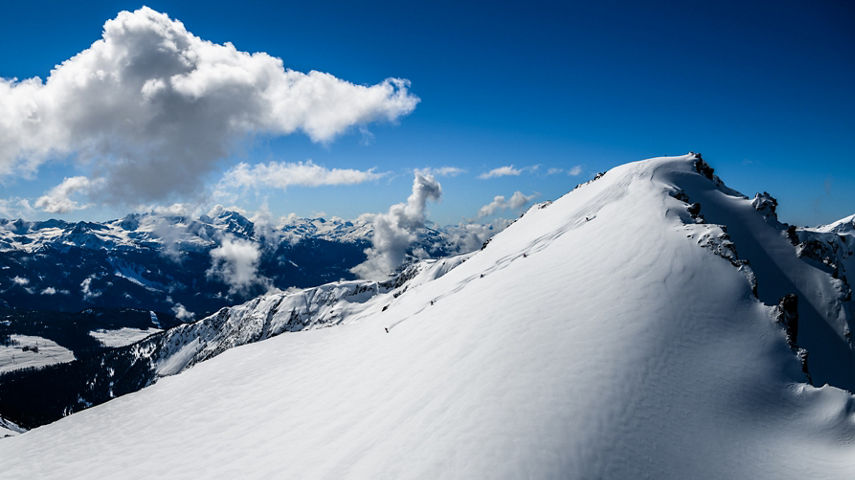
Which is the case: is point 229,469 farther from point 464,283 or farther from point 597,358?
point 464,283

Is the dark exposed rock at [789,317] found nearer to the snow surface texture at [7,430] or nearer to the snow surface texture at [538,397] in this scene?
the snow surface texture at [538,397]

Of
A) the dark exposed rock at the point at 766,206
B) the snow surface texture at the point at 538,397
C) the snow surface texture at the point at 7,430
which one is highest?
the dark exposed rock at the point at 766,206

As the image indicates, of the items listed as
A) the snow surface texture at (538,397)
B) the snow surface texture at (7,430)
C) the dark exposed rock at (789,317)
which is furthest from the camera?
the snow surface texture at (7,430)

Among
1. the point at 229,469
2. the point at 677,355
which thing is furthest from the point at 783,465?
the point at 229,469

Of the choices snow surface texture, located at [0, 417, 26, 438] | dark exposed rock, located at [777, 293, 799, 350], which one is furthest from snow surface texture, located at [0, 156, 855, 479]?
snow surface texture, located at [0, 417, 26, 438]

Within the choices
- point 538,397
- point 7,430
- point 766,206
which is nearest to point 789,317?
point 538,397

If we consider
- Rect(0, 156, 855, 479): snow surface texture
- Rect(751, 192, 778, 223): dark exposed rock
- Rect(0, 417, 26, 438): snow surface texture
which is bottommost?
Rect(0, 417, 26, 438): snow surface texture

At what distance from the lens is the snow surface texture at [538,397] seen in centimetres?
1377

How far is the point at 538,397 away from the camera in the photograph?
15016mm

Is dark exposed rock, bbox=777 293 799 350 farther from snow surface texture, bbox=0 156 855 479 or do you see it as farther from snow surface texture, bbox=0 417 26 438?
snow surface texture, bbox=0 417 26 438

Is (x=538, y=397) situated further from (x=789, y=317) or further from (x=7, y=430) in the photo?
(x=7, y=430)

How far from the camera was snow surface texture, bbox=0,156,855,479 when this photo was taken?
45.2ft

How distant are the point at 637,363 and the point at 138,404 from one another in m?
33.7

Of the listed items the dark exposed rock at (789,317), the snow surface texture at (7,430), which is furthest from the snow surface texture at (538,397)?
the snow surface texture at (7,430)
